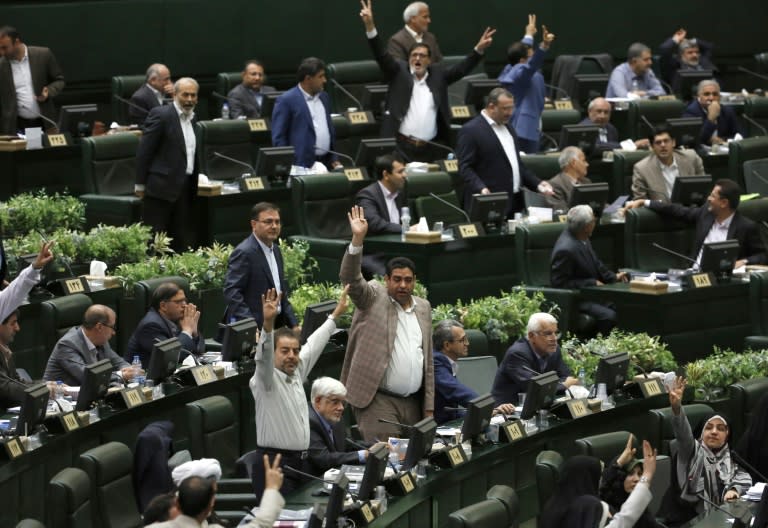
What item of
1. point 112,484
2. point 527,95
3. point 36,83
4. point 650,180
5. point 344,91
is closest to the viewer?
point 112,484

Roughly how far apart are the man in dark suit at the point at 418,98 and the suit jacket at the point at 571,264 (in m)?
1.97

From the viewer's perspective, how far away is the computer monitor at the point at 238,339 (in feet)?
27.3

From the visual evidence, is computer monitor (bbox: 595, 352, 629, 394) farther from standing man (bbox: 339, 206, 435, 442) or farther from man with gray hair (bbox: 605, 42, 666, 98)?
man with gray hair (bbox: 605, 42, 666, 98)

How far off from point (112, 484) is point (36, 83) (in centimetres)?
601

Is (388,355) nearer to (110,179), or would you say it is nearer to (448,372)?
(448,372)

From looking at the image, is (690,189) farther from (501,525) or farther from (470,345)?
(501,525)

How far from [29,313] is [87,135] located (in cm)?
348

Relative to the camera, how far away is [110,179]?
11312 millimetres

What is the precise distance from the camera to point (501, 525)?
622 cm

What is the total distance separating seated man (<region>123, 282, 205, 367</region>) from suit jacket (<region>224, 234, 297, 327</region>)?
264 millimetres

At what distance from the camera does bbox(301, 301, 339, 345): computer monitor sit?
8.40 meters

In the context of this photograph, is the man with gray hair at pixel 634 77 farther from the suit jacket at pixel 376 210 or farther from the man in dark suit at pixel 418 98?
the suit jacket at pixel 376 210

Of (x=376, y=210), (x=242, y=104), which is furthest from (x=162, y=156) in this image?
(x=242, y=104)

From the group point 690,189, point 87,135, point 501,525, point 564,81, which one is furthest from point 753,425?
point 564,81
